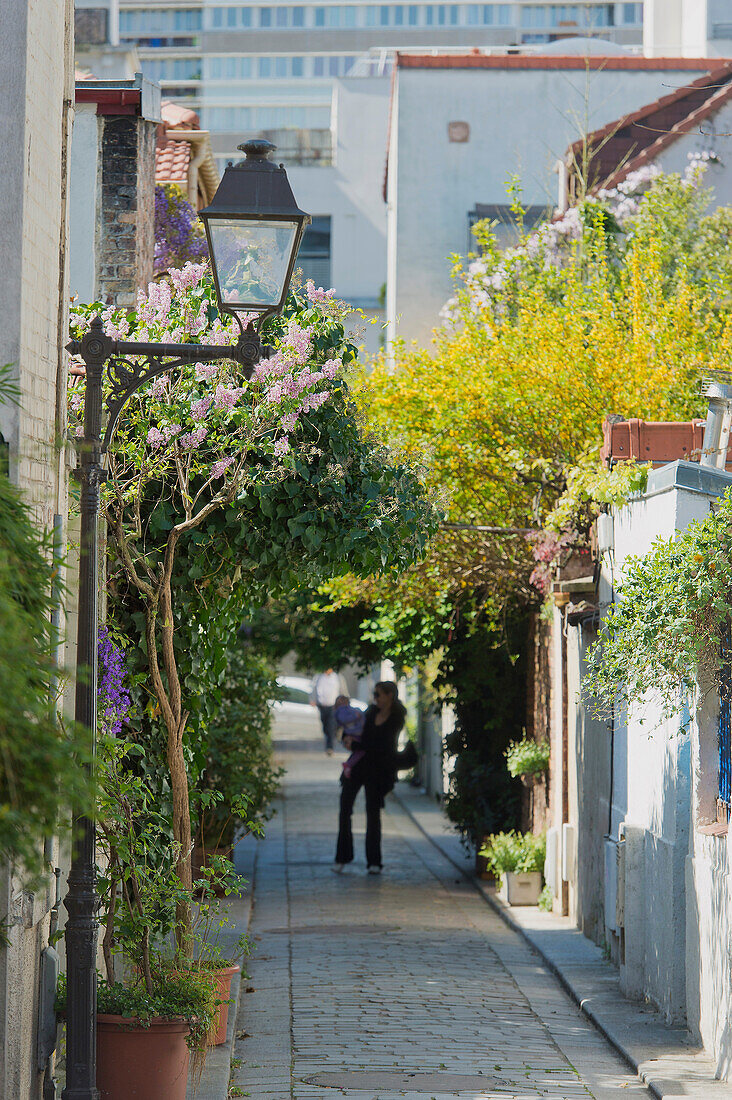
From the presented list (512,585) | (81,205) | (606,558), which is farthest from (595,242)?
(81,205)

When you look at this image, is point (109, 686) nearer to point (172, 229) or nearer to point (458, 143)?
point (172, 229)

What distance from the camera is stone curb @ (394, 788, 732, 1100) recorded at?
7.25m

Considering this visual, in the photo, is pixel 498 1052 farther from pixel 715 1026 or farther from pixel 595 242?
pixel 595 242

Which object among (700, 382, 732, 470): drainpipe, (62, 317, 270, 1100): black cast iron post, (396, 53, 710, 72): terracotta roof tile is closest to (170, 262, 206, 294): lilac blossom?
(62, 317, 270, 1100): black cast iron post

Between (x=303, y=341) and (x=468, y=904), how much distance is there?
8061mm

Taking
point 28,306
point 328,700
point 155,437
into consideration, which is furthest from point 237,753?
point 328,700

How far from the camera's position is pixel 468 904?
13609mm

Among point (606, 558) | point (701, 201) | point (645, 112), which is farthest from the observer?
point (645, 112)

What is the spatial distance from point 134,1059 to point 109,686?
1.85 metres

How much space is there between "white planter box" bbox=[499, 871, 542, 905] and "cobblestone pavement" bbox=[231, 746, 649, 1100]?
11.0 inches

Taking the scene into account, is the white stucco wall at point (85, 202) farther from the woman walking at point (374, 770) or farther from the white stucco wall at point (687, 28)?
the white stucco wall at point (687, 28)

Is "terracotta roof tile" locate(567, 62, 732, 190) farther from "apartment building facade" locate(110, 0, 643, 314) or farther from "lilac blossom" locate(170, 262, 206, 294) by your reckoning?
"apartment building facade" locate(110, 0, 643, 314)

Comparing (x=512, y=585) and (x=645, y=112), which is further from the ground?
(x=645, y=112)

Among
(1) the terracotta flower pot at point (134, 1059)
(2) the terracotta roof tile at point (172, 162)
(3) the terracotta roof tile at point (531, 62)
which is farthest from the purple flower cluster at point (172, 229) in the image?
(3) the terracotta roof tile at point (531, 62)
